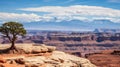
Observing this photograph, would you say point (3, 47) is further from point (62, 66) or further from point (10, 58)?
point (62, 66)

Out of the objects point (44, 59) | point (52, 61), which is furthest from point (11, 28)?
point (52, 61)

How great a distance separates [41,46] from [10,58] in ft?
32.1

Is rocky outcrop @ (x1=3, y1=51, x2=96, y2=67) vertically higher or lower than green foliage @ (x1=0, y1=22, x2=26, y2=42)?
lower

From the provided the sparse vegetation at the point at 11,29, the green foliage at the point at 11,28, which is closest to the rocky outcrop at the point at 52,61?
the sparse vegetation at the point at 11,29

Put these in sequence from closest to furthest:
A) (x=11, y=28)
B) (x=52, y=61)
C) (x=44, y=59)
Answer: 1. (x=44, y=59)
2. (x=52, y=61)
3. (x=11, y=28)

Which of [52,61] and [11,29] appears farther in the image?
[11,29]

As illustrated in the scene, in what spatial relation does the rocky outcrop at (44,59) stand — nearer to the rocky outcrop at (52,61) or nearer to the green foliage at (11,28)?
the rocky outcrop at (52,61)

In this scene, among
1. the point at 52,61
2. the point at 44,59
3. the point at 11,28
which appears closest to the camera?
the point at 44,59

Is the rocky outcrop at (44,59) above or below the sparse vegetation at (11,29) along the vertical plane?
below

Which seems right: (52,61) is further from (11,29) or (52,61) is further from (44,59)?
(11,29)

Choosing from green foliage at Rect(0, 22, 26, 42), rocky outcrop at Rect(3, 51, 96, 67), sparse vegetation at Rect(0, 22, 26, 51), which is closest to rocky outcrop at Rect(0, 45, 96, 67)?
rocky outcrop at Rect(3, 51, 96, 67)

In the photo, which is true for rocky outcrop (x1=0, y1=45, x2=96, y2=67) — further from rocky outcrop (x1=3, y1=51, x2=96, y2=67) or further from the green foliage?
the green foliage

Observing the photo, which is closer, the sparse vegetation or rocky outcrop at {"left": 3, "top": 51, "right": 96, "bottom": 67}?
rocky outcrop at {"left": 3, "top": 51, "right": 96, "bottom": 67}

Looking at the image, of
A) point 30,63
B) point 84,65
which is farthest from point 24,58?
point 84,65
